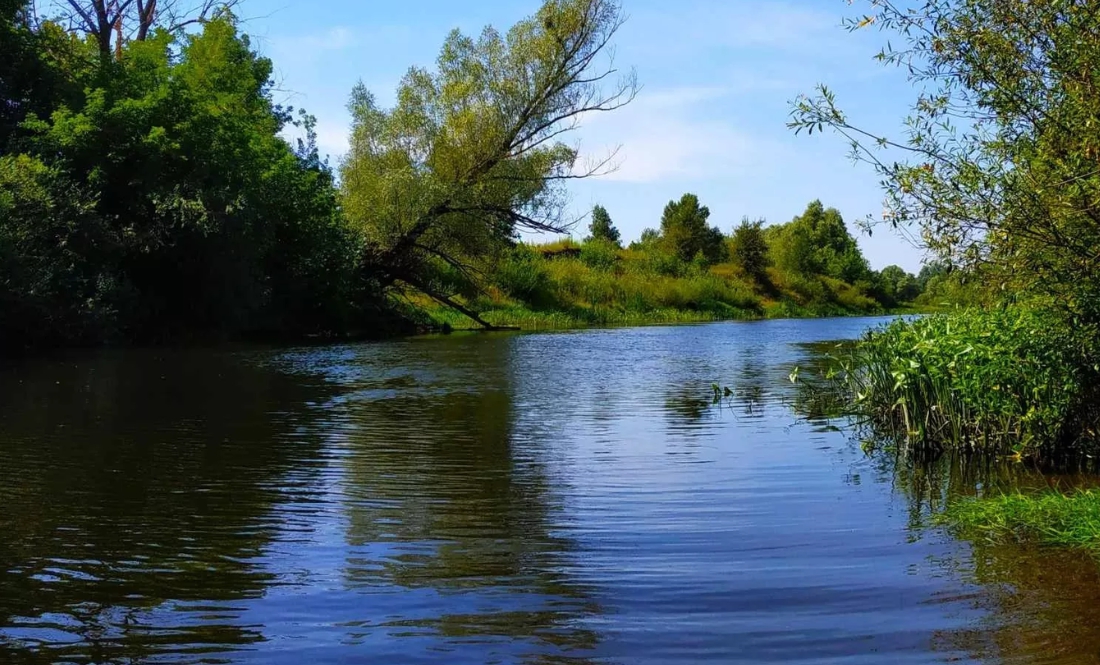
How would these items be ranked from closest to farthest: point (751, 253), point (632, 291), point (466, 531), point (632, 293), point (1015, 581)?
1. point (1015, 581)
2. point (466, 531)
3. point (632, 293)
4. point (632, 291)
5. point (751, 253)

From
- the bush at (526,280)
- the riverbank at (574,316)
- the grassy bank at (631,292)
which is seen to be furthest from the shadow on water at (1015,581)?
the bush at (526,280)

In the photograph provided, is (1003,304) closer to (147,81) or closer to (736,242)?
(147,81)

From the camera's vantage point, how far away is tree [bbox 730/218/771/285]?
6950cm

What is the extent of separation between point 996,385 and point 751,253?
61.2 m

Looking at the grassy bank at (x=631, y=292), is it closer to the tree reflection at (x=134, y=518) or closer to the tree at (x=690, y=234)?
the tree at (x=690, y=234)

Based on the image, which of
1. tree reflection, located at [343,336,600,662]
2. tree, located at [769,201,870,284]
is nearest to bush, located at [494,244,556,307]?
tree, located at [769,201,870,284]

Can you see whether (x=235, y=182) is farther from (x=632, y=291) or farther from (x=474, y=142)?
(x=632, y=291)

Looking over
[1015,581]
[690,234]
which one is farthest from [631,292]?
[1015,581]

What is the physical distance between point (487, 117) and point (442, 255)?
5.93m

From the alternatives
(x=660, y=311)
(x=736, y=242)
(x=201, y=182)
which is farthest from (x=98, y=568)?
(x=736, y=242)

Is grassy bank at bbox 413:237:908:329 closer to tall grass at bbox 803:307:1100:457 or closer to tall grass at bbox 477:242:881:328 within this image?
tall grass at bbox 477:242:881:328

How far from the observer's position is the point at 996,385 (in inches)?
369

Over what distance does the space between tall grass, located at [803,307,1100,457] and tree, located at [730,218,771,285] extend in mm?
59138

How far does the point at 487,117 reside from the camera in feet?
132
